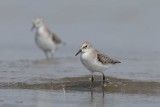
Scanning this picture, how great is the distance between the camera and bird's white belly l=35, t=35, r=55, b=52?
61.5 feet

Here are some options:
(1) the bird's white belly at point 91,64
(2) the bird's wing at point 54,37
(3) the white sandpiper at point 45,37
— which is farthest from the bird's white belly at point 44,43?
(1) the bird's white belly at point 91,64

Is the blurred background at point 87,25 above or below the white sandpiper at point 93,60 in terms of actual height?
above

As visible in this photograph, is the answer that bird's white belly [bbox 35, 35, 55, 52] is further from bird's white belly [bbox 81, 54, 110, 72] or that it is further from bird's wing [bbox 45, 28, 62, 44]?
bird's white belly [bbox 81, 54, 110, 72]

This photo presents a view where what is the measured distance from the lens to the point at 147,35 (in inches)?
757

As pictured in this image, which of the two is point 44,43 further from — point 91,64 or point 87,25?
point 91,64

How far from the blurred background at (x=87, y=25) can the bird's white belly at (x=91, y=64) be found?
3.93 meters

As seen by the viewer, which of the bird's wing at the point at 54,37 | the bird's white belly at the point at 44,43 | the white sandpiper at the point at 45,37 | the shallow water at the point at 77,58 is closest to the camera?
the shallow water at the point at 77,58

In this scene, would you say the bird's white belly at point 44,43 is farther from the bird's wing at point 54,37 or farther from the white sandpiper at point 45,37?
the bird's wing at point 54,37

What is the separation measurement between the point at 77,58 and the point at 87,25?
4267 mm

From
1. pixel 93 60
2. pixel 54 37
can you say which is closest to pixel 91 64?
pixel 93 60

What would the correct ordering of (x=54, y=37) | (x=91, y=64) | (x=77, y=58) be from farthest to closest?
(x=54, y=37)
(x=77, y=58)
(x=91, y=64)

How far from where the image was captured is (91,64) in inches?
496

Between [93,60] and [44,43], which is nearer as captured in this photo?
[93,60]

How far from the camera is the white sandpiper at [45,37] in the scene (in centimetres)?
1892
